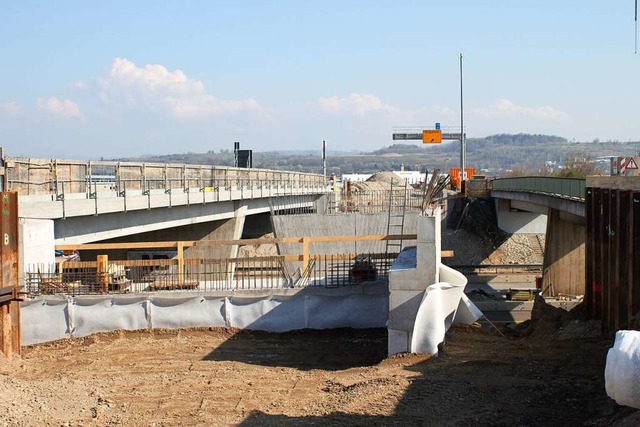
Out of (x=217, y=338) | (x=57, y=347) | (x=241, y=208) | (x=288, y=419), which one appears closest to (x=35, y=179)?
(x=57, y=347)

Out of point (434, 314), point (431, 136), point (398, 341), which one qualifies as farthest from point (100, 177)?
point (431, 136)

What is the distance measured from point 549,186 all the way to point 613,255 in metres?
18.1

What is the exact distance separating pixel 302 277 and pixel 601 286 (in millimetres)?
6894

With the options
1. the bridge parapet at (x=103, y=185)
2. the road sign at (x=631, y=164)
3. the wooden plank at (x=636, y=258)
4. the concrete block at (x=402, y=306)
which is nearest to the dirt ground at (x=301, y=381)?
the concrete block at (x=402, y=306)

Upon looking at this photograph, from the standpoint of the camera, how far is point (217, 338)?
1792 centimetres

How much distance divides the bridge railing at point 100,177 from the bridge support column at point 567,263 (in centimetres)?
1381

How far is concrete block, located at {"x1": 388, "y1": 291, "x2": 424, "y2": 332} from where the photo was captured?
15.5 metres

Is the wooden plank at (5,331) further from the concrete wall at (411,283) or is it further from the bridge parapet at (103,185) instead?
the concrete wall at (411,283)

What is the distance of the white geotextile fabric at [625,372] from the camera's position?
912 centimetres

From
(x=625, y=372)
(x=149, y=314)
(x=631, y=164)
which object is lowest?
(x=149, y=314)

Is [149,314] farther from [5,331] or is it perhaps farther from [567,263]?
[567,263]

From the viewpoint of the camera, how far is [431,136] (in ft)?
243

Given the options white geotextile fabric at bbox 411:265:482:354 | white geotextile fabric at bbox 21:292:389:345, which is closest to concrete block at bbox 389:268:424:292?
white geotextile fabric at bbox 411:265:482:354

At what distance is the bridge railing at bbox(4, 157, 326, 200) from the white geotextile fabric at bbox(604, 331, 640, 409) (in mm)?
13140
